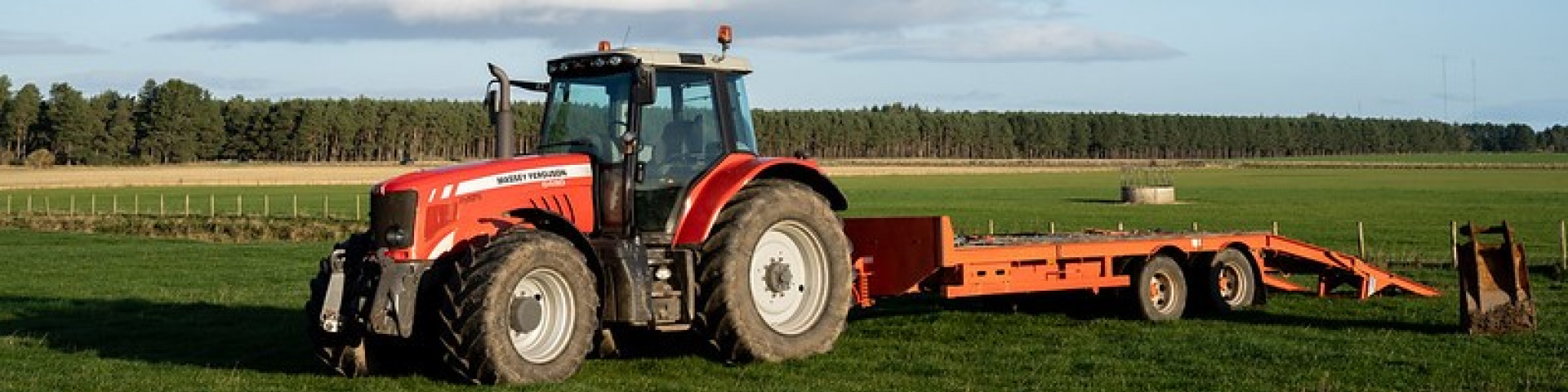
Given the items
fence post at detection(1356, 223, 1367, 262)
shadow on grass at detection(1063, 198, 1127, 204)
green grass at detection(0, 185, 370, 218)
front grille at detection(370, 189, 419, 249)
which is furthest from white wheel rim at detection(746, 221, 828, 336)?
shadow on grass at detection(1063, 198, 1127, 204)

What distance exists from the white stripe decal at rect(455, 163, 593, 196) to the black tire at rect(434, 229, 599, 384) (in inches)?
20.4

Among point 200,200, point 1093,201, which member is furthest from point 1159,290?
point 200,200

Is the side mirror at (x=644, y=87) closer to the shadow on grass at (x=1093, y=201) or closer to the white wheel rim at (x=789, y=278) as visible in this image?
the white wheel rim at (x=789, y=278)

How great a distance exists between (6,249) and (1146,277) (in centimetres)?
2982

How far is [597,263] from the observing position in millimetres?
11938

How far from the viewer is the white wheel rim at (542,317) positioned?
11.4 m

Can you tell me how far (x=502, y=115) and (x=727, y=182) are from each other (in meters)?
1.70

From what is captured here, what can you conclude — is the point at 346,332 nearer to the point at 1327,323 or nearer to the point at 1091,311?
the point at 1091,311

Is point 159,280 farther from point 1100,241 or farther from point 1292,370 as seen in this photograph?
point 1292,370

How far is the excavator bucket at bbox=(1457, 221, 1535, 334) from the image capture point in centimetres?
1498

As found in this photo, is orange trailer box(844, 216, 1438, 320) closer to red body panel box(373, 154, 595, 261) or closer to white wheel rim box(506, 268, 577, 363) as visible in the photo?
red body panel box(373, 154, 595, 261)

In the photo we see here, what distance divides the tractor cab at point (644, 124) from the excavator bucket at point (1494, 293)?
6.70 meters

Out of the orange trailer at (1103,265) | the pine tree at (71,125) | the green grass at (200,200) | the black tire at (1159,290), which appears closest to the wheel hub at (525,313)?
the orange trailer at (1103,265)

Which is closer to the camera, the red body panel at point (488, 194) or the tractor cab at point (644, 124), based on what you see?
the red body panel at point (488, 194)
